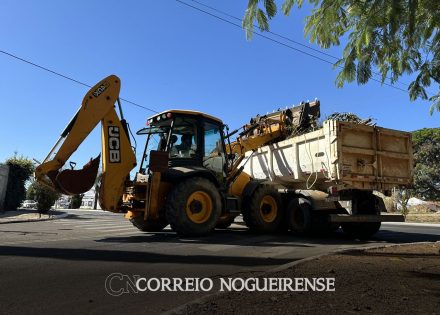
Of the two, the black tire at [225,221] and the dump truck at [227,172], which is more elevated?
the dump truck at [227,172]

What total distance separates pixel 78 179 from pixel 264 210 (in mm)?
5294

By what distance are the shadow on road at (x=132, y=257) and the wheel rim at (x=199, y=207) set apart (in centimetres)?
270

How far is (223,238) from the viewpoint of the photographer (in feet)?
33.8

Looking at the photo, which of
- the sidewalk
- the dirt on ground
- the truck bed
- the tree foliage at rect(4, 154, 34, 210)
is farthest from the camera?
the tree foliage at rect(4, 154, 34, 210)

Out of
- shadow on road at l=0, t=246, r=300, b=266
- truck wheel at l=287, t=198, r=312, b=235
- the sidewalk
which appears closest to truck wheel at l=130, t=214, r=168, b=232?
truck wheel at l=287, t=198, r=312, b=235

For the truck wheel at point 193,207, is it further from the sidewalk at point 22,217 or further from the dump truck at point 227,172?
the sidewalk at point 22,217

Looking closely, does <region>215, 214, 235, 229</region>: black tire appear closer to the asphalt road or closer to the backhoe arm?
the asphalt road

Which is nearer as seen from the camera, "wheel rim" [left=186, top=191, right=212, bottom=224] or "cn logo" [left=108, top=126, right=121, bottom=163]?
"cn logo" [left=108, top=126, right=121, bottom=163]

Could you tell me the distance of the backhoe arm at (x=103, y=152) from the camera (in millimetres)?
9508

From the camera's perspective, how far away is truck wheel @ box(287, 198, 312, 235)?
37.9ft

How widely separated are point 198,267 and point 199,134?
538cm

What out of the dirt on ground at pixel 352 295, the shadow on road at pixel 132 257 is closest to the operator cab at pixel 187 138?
the shadow on road at pixel 132 257

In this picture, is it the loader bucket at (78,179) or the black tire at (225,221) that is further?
the black tire at (225,221)

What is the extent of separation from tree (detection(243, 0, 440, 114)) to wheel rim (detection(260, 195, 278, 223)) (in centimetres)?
580
